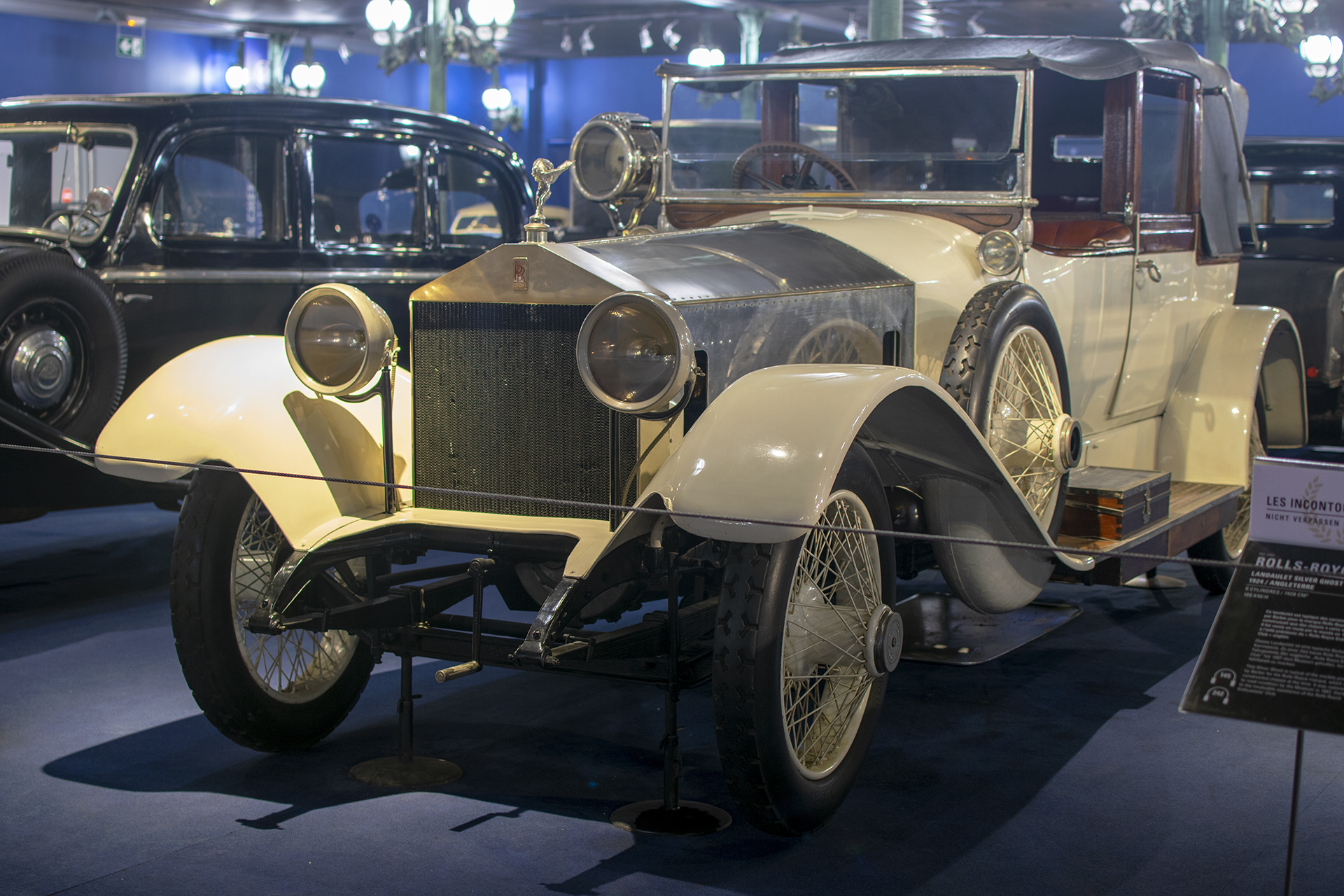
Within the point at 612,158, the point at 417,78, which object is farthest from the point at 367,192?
the point at 417,78

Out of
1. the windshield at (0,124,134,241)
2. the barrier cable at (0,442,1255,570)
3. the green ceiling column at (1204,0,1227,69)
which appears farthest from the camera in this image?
the green ceiling column at (1204,0,1227,69)

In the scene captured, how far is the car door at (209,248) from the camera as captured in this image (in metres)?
5.35

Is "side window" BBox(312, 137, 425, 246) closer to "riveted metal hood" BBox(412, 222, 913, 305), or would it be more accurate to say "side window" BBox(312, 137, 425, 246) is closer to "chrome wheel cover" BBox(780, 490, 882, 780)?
"riveted metal hood" BBox(412, 222, 913, 305)

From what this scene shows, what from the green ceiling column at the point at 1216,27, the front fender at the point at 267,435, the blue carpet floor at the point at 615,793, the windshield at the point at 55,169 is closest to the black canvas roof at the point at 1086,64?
the front fender at the point at 267,435

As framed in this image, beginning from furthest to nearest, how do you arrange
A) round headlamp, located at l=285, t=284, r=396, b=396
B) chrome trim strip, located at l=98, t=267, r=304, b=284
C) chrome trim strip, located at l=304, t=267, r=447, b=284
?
chrome trim strip, located at l=304, t=267, r=447, b=284
chrome trim strip, located at l=98, t=267, r=304, b=284
round headlamp, located at l=285, t=284, r=396, b=396

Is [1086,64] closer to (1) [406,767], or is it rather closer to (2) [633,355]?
(2) [633,355]

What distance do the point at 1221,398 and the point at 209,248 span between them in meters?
3.97

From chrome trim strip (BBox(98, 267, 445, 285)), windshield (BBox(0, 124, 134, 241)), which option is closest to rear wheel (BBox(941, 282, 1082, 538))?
chrome trim strip (BBox(98, 267, 445, 285))

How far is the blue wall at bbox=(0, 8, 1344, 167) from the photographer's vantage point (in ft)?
58.3

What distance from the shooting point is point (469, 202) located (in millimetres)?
7016

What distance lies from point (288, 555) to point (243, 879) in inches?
38.2

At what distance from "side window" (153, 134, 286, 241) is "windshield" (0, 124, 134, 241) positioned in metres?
0.21

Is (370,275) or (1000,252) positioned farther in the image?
(370,275)

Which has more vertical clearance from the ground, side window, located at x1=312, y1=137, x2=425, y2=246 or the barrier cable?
side window, located at x1=312, y1=137, x2=425, y2=246
